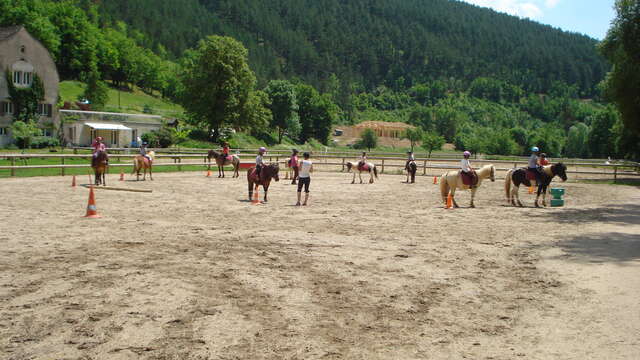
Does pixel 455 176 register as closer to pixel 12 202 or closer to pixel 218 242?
pixel 218 242

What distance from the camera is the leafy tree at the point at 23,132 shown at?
45594mm

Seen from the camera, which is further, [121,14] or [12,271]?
[121,14]

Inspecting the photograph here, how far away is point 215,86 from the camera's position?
192ft

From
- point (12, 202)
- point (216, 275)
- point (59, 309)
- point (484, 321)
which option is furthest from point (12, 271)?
point (12, 202)

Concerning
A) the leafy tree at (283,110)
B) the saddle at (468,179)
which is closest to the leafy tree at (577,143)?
the leafy tree at (283,110)

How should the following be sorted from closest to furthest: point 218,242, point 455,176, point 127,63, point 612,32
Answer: point 218,242, point 455,176, point 612,32, point 127,63

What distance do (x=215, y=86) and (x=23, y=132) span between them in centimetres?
2024

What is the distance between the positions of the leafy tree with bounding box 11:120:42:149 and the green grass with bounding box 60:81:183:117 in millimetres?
29674

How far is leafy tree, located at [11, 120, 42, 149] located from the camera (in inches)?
1795

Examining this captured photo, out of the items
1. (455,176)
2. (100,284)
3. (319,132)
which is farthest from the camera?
(319,132)

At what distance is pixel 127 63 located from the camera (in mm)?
110250

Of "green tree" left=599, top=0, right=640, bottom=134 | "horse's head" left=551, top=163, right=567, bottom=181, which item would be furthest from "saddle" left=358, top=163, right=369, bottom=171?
"green tree" left=599, top=0, right=640, bottom=134

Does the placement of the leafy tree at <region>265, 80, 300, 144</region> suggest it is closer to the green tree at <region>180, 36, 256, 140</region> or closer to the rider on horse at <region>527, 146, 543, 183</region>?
the green tree at <region>180, 36, 256, 140</region>

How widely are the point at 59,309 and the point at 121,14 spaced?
172m
